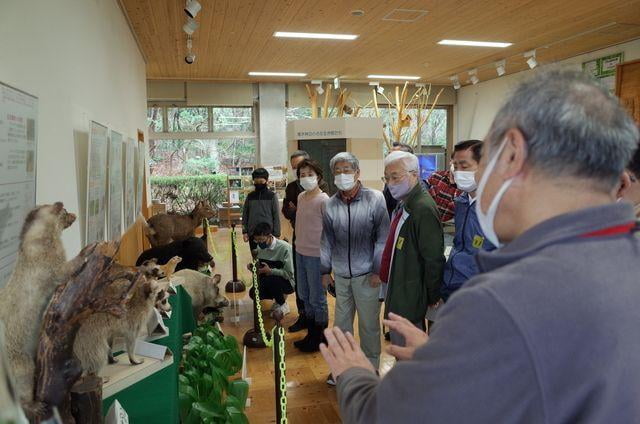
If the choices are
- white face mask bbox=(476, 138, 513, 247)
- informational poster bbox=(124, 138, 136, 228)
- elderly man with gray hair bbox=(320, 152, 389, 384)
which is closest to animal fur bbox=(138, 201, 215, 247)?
informational poster bbox=(124, 138, 136, 228)

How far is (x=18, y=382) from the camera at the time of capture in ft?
2.95

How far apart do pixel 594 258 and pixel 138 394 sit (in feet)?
5.13

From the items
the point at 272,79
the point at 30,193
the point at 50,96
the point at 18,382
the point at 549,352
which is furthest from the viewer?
the point at 272,79

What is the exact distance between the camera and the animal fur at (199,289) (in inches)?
131

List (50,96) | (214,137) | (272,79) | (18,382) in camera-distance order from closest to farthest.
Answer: (18,382) < (50,96) < (272,79) < (214,137)

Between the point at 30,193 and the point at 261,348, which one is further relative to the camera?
the point at 261,348

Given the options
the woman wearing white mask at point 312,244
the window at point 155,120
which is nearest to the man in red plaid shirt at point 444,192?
the woman wearing white mask at point 312,244

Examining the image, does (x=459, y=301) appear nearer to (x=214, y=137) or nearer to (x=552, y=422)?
(x=552, y=422)

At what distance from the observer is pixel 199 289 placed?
135 inches

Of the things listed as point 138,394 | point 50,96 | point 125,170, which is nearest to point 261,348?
point 125,170

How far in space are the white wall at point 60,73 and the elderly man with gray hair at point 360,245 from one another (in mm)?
1611

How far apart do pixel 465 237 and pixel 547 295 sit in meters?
1.82

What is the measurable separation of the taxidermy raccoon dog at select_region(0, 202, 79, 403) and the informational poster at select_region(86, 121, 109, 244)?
1.44 meters

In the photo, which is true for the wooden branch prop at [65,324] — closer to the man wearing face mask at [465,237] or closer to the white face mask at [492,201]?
the white face mask at [492,201]
